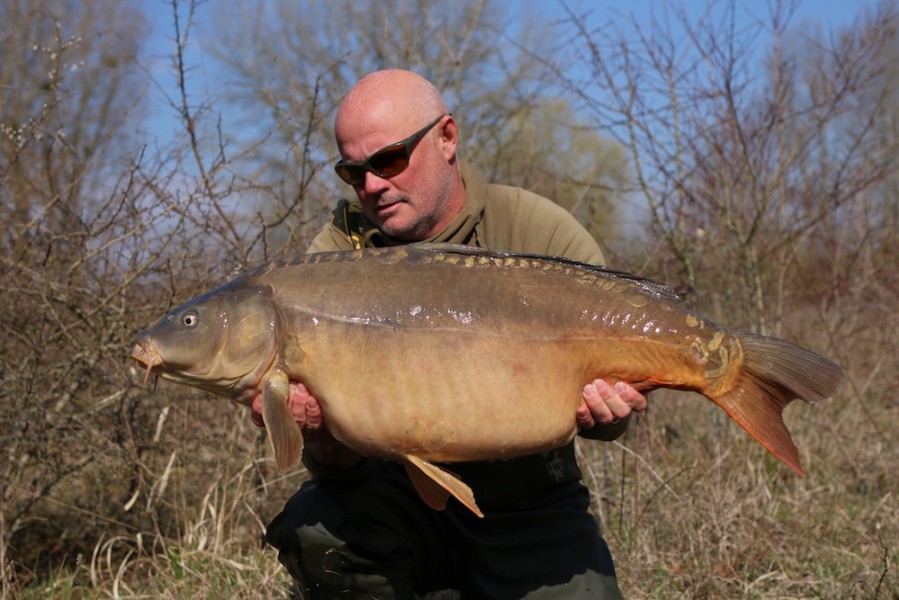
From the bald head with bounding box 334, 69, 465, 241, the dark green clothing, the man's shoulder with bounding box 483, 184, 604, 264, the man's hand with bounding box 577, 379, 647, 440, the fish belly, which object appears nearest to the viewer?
the fish belly

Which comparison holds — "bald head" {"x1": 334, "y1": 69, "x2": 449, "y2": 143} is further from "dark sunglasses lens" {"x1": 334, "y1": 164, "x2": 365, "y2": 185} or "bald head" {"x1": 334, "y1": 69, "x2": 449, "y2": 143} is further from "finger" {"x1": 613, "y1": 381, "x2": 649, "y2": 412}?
"finger" {"x1": 613, "y1": 381, "x2": 649, "y2": 412}

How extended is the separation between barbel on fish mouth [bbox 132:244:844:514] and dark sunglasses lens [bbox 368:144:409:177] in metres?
0.43

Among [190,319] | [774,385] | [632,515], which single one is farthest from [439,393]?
[632,515]

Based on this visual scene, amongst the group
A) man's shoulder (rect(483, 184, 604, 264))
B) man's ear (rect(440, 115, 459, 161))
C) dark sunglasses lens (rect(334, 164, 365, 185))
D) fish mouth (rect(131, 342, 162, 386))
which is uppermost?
man's ear (rect(440, 115, 459, 161))

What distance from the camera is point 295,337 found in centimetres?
215

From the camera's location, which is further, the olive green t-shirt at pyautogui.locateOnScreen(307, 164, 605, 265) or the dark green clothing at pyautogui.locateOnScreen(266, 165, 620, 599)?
the olive green t-shirt at pyautogui.locateOnScreen(307, 164, 605, 265)

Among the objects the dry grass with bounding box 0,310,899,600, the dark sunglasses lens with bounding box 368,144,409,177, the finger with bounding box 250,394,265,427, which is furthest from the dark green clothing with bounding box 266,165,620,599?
the dry grass with bounding box 0,310,899,600

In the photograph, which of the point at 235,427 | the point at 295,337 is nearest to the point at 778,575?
the point at 295,337

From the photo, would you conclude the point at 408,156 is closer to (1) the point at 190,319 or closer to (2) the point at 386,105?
(2) the point at 386,105

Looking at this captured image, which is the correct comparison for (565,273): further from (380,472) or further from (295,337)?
(380,472)

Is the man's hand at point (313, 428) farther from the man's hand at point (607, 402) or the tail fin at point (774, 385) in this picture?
the tail fin at point (774, 385)

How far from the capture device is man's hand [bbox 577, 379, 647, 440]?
2.20m

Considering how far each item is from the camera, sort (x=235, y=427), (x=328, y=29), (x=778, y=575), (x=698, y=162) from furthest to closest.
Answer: (x=328, y=29), (x=698, y=162), (x=235, y=427), (x=778, y=575)

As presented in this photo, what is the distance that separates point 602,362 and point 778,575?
1.43 meters
